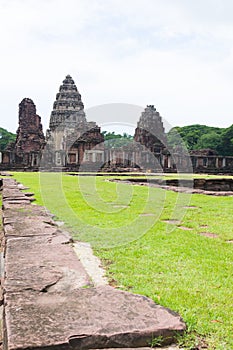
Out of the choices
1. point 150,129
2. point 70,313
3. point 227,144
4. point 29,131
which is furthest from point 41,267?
point 227,144

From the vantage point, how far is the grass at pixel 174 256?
93.0 inches

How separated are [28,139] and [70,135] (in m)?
5.01

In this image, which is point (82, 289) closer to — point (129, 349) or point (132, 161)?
point (129, 349)

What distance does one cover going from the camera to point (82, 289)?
2520 mm

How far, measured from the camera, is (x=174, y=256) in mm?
3854

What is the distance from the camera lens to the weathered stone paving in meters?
1.88

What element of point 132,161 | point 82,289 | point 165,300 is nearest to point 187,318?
point 165,300

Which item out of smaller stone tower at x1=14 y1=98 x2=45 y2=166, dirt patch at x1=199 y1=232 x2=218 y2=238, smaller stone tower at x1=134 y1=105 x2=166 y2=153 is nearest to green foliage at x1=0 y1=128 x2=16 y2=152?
smaller stone tower at x1=14 y1=98 x2=45 y2=166

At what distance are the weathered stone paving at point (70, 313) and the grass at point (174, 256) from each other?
243mm

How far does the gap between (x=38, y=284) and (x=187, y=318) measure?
1.06 m

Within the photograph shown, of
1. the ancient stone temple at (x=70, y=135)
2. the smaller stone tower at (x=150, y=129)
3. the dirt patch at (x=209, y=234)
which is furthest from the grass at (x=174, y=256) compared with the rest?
the smaller stone tower at (x=150, y=129)

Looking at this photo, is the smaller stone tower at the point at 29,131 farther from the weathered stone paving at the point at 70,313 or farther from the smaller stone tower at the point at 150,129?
the weathered stone paving at the point at 70,313

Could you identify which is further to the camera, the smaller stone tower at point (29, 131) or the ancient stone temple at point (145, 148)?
the smaller stone tower at point (29, 131)

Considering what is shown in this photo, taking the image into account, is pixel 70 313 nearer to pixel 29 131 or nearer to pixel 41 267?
pixel 41 267
